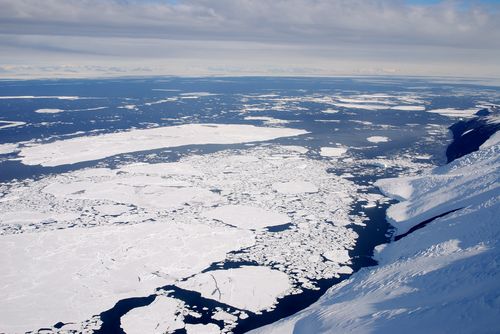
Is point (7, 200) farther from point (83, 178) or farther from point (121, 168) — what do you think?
point (121, 168)

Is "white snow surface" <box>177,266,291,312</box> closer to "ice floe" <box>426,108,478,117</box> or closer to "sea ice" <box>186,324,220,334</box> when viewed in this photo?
"sea ice" <box>186,324,220,334</box>

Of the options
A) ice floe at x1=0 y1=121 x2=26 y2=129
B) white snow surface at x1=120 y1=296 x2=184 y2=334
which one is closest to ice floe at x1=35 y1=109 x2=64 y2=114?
ice floe at x1=0 y1=121 x2=26 y2=129

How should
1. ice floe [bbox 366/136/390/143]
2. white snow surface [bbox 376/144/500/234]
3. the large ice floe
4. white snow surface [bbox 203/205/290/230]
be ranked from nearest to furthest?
the large ice floe → white snow surface [bbox 203/205/290/230] → white snow surface [bbox 376/144/500/234] → ice floe [bbox 366/136/390/143]

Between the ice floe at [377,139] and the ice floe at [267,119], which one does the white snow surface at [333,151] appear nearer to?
the ice floe at [377,139]

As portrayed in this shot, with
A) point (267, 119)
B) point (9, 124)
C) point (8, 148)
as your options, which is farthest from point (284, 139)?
point (9, 124)

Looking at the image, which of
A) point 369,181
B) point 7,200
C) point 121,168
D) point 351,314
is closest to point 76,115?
point 121,168
